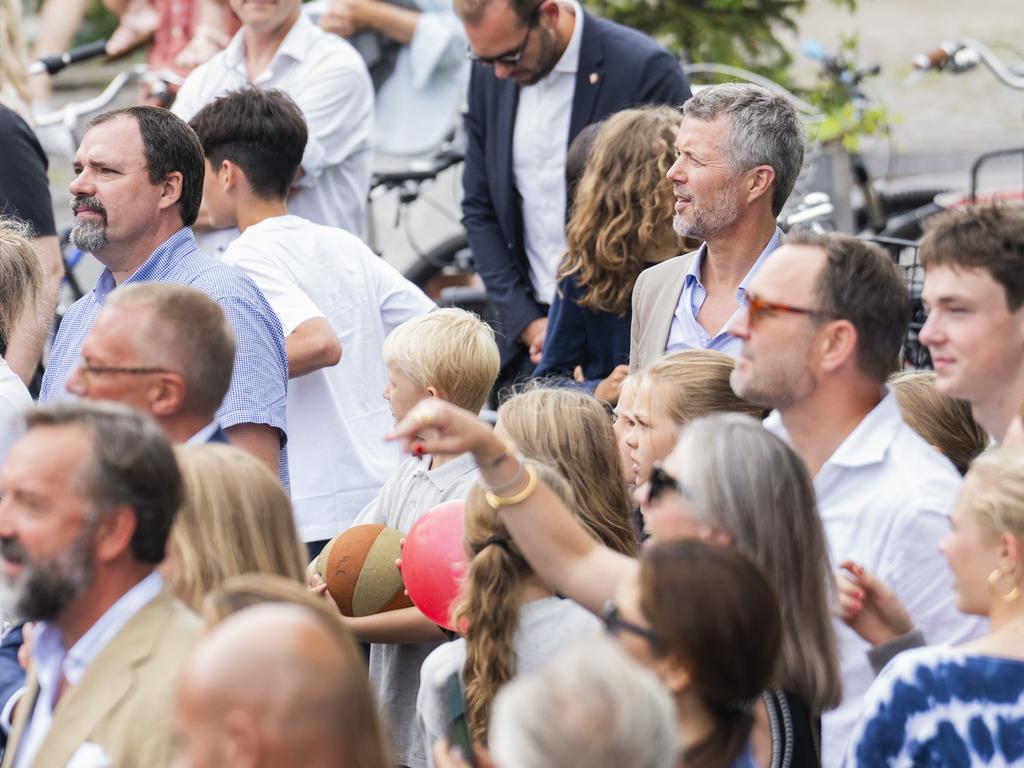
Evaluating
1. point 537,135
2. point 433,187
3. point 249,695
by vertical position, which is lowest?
point 433,187

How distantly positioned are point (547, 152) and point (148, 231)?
2015mm

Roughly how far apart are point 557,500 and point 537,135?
3238mm

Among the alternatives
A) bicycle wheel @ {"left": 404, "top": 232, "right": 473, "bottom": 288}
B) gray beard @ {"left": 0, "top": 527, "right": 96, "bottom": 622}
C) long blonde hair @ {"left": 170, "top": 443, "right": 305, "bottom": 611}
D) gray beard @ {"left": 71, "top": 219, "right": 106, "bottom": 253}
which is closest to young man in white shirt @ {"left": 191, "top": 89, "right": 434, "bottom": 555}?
gray beard @ {"left": 71, "top": 219, "right": 106, "bottom": 253}

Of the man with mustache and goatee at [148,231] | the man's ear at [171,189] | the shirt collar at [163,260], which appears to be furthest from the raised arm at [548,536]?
the man's ear at [171,189]

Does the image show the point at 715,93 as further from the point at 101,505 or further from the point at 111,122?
the point at 101,505

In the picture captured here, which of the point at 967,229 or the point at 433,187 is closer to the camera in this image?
the point at 967,229

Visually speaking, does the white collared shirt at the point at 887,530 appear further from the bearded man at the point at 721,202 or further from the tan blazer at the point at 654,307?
the tan blazer at the point at 654,307

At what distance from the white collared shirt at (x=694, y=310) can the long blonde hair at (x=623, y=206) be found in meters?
0.35

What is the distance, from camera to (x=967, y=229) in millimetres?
3570

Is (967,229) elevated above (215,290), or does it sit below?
above

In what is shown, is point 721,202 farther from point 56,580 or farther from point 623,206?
point 56,580

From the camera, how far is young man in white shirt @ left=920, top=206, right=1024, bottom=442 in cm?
353

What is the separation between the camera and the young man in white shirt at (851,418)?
3.36 m

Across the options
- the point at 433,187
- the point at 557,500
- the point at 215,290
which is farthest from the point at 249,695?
the point at 433,187
